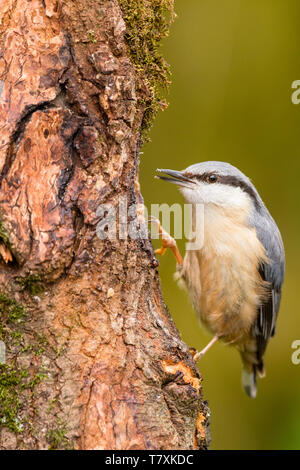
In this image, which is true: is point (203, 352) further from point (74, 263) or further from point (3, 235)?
point (3, 235)

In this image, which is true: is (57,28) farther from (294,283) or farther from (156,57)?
(294,283)

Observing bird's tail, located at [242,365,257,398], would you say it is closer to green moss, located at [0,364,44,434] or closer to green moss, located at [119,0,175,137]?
green moss, located at [119,0,175,137]

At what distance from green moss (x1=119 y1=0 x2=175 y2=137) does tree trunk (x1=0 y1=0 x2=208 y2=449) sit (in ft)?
0.32

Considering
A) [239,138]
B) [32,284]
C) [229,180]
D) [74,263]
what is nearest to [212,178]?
[229,180]

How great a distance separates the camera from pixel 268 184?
15.4 feet

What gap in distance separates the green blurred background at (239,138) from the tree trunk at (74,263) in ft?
7.12

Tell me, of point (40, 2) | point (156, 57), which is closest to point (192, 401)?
point (156, 57)

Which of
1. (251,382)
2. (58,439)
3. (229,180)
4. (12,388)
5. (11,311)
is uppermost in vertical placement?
(229,180)

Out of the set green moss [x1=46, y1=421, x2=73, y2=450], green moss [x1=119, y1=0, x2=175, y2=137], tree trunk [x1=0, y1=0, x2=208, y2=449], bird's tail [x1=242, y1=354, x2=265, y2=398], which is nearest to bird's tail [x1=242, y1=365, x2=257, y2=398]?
bird's tail [x1=242, y1=354, x2=265, y2=398]

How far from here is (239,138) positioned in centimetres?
465

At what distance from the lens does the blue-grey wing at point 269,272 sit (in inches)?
132

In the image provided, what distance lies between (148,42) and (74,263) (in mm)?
1020

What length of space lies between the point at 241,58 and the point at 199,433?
10.3 feet

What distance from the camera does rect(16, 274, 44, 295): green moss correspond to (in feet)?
6.73
